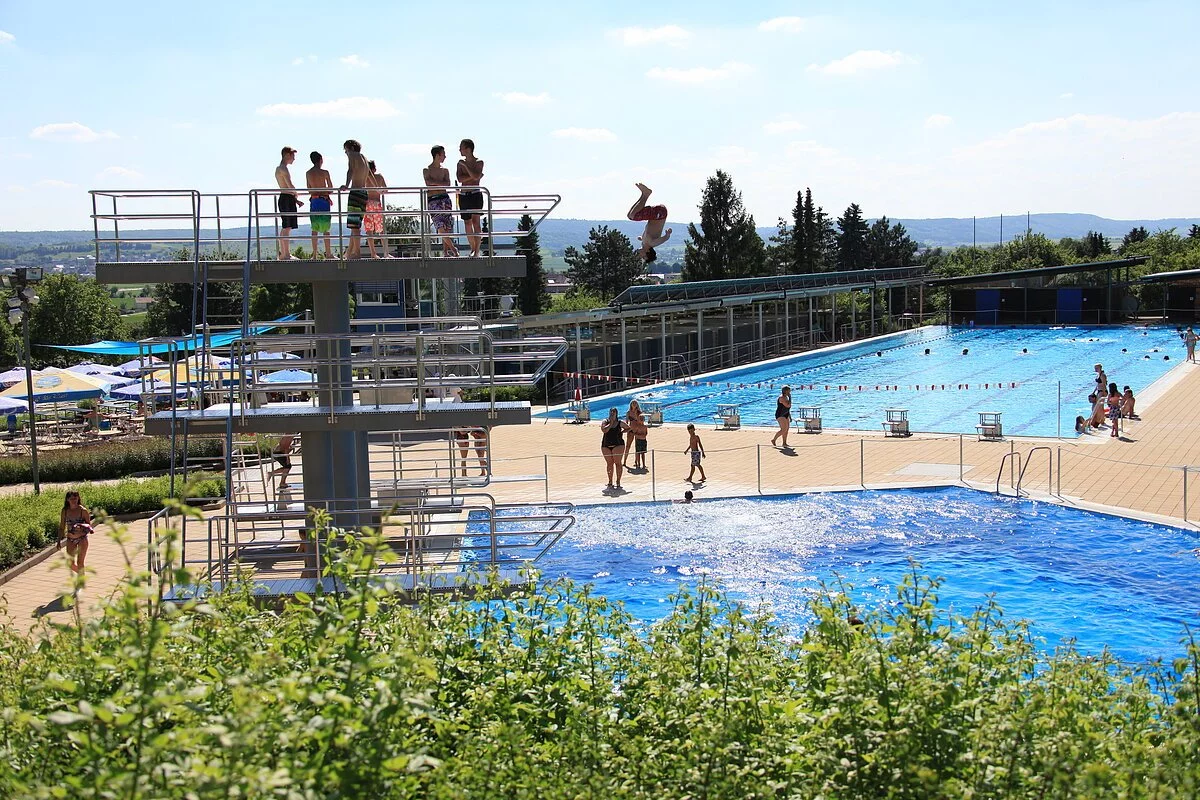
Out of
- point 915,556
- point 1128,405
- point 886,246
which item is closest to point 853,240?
point 886,246

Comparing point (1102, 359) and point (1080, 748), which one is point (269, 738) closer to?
point (1080, 748)

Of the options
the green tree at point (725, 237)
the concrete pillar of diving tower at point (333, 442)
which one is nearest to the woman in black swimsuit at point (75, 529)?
the concrete pillar of diving tower at point (333, 442)

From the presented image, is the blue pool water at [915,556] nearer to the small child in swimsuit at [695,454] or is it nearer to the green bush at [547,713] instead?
the small child in swimsuit at [695,454]

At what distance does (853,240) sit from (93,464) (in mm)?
93942

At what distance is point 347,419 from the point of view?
1144 cm

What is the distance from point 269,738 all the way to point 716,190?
87864 mm

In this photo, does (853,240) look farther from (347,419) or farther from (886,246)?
(347,419)

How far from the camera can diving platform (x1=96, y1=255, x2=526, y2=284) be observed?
1171 centimetres

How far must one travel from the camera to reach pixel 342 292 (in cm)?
1272

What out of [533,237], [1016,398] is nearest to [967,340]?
[1016,398]

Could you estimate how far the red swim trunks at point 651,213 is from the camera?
899 inches

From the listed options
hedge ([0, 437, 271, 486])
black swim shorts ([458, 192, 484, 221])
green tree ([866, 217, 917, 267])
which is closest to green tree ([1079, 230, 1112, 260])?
green tree ([866, 217, 917, 267])

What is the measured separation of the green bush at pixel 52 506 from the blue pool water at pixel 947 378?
45.2 ft

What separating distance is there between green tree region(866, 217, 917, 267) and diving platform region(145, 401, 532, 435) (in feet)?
330
